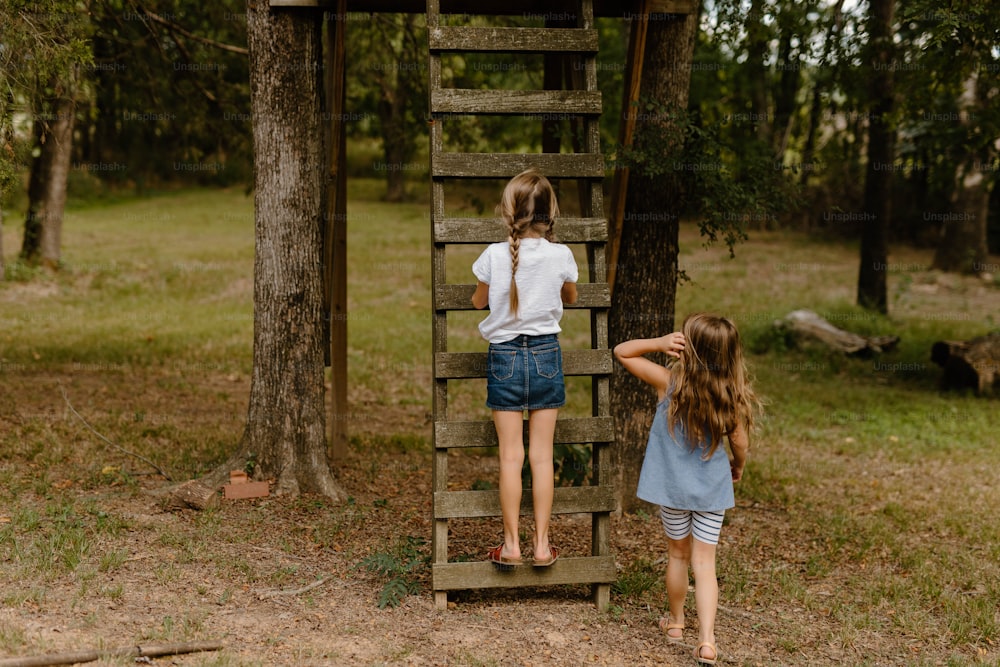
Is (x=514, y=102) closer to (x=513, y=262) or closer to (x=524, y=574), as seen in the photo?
(x=513, y=262)

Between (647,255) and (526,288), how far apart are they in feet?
7.45

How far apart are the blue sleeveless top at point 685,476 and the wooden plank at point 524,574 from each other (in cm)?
64

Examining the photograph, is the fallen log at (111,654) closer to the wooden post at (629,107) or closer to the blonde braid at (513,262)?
the blonde braid at (513,262)

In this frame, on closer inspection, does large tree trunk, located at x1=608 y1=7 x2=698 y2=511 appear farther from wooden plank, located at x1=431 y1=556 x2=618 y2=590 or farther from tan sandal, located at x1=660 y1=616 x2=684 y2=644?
tan sandal, located at x1=660 y1=616 x2=684 y2=644

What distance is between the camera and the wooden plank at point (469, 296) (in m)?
4.82

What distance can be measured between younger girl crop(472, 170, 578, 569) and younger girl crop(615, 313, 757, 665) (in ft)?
1.45

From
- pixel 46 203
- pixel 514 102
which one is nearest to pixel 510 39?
pixel 514 102

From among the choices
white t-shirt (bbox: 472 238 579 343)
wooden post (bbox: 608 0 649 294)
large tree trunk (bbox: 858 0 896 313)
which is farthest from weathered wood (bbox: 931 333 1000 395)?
white t-shirt (bbox: 472 238 579 343)

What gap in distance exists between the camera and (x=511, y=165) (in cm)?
504

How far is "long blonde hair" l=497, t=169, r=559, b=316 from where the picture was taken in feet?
14.9

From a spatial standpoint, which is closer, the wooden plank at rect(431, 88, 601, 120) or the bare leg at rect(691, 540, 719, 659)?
the bare leg at rect(691, 540, 719, 659)

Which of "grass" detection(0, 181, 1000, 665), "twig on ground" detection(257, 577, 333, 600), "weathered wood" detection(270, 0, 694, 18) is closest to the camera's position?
"twig on ground" detection(257, 577, 333, 600)

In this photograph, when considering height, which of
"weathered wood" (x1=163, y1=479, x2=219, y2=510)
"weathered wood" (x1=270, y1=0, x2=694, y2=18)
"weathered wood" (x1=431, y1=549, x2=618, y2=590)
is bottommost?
"weathered wood" (x1=163, y1=479, x2=219, y2=510)

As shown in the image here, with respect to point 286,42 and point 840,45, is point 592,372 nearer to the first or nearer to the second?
point 286,42
